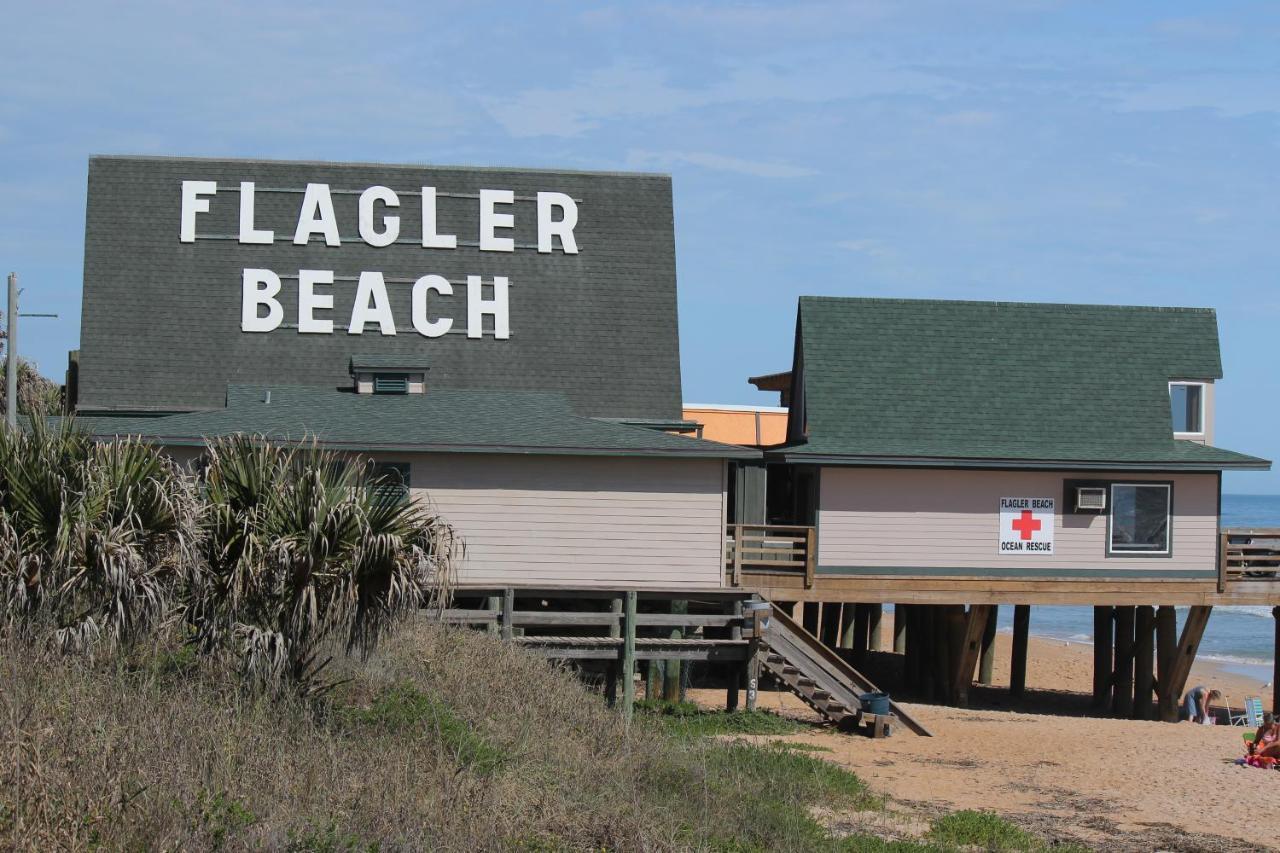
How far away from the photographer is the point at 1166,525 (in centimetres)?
2875

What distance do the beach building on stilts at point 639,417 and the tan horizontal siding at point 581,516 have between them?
4cm

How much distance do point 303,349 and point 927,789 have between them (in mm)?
16195

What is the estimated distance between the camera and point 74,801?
1020 cm

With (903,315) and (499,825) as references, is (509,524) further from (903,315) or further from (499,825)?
(499,825)

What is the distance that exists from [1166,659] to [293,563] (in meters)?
21.8

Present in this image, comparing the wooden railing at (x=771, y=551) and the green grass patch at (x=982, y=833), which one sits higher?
the wooden railing at (x=771, y=551)

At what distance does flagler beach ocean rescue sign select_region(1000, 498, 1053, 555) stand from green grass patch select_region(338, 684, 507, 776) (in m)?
14.8

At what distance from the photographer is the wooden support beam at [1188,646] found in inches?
1194

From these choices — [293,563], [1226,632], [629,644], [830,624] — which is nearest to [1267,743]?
[629,644]

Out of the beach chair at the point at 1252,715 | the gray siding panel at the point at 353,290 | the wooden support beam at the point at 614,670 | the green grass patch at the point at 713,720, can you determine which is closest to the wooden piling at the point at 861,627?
the beach chair at the point at 1252,715

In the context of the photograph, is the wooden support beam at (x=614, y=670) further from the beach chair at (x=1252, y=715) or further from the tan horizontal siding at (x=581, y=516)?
the beach chair at (x=1252, y=715)

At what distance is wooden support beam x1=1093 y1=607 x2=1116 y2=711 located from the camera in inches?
1323

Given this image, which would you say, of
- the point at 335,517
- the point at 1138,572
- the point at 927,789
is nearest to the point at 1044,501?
the point at 1138,572

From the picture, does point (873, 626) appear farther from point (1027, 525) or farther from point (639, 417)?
point (639, 417)
